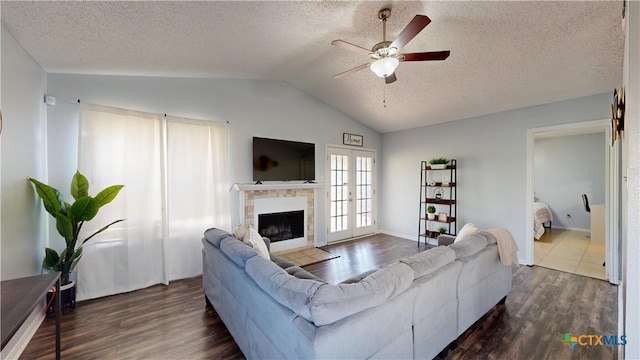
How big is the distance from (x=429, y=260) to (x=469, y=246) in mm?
626

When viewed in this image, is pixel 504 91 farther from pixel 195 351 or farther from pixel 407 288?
pixel 195 351

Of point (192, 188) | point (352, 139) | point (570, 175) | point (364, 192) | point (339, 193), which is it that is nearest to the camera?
point (192, 188)

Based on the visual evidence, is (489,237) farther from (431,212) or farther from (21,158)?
(21,158)

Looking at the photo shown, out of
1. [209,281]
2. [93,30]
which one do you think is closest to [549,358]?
[209,281]

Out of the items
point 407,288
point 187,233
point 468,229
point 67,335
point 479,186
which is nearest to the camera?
point 407,288

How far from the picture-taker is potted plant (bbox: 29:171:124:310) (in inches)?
93.5

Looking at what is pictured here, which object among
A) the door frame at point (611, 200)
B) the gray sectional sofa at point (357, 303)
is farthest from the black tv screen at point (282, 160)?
the door frame at point (611, 200)

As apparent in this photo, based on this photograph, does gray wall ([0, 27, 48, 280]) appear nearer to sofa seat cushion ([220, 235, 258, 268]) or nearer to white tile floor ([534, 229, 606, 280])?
sofa seat cushion ([220, 235, 258, 268])

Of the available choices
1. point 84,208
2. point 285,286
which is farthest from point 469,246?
point 84,208

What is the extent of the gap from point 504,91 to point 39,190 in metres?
5.57

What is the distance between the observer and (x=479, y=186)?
451 centimetres

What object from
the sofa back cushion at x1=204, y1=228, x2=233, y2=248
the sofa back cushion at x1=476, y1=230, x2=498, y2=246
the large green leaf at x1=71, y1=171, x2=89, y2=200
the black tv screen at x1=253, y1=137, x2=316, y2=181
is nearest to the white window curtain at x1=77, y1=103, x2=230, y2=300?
the large green leaf at x1=71, y1=171, x2=89, y2=200

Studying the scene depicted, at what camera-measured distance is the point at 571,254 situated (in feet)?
14.2

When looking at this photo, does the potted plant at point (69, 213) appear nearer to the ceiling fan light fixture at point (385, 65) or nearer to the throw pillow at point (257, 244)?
the throw pillow at point (257, 244)
